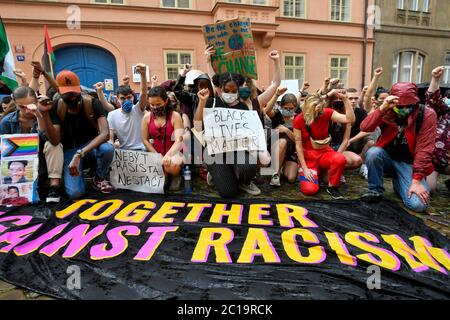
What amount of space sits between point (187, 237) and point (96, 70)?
34.6ft

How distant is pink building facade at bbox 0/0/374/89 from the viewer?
968 cm

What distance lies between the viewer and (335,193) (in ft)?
10.9

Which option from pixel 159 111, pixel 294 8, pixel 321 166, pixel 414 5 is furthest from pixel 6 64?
pixel 414 5

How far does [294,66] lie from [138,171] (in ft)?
37.4

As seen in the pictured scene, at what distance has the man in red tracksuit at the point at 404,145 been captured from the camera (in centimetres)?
270

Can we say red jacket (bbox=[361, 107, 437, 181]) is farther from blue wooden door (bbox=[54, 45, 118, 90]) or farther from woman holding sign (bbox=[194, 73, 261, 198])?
blue wooden door (bbox=[54, 45, 118, 90])

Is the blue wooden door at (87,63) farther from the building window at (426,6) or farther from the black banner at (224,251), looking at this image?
the building window at (426,6)

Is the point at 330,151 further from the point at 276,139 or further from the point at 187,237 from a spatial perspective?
the point at 187,237

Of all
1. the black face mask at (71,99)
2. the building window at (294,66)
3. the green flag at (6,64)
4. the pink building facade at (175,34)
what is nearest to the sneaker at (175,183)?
the black face mask at (71,99)

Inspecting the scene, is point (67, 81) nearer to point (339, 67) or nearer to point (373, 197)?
point (373, 197)

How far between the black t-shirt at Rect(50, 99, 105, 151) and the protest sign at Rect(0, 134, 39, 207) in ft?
1.08

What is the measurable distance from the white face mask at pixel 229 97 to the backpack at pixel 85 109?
1639 mm
